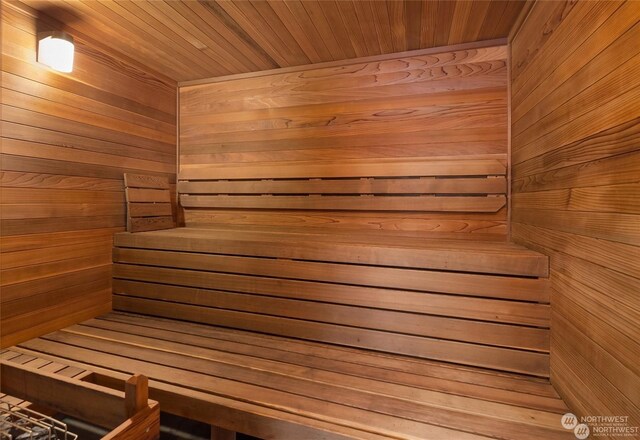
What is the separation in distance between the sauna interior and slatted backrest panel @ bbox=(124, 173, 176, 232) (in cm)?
2

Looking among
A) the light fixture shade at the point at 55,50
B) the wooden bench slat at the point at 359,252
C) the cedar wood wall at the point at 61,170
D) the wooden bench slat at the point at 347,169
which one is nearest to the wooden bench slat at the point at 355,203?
the wooden bench slat at the point at 347,169

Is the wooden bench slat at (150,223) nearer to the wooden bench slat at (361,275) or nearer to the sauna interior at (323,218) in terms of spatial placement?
the sauna interior at (323,218)

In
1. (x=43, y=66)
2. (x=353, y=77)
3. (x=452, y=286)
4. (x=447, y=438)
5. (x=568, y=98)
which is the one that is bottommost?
(x=447, y=438)

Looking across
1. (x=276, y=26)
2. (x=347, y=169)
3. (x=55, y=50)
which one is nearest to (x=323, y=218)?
(x=347, y=169)

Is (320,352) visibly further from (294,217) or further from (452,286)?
(294,217)

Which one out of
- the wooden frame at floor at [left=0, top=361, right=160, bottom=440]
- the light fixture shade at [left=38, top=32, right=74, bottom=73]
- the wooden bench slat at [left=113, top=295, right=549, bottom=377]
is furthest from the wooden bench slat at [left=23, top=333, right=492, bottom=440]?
the light fixture shade at [left=38, top=32, right=74, bottom=73]

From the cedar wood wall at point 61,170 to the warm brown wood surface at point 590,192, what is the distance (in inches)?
111

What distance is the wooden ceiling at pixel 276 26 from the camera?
1.86m

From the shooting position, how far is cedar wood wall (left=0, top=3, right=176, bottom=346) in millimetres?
1834

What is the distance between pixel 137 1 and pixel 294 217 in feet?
5.73

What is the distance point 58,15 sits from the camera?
1948mm

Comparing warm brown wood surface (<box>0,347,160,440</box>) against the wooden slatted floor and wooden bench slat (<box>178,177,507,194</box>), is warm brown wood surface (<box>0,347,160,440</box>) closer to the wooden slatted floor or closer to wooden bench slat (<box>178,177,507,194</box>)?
the wooden slatted floor

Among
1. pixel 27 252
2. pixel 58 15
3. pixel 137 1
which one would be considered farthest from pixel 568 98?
pixel 27 252

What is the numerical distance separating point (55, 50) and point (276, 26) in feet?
4.35
